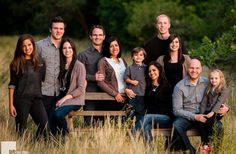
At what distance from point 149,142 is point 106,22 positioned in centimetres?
2801

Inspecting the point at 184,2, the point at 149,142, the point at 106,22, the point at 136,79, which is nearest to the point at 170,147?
the point at 149,142

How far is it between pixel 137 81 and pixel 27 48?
63.1 inches

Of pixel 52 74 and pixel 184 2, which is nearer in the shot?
pixel 52 74

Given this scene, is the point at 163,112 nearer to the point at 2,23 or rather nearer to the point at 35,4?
the point at 35,4

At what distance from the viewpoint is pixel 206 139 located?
9.13 metres

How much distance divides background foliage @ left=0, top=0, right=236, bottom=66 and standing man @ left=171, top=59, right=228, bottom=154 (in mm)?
2909

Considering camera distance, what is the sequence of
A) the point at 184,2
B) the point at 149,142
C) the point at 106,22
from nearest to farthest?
the point at 149,142, the point at 184,2, the point at 106,22

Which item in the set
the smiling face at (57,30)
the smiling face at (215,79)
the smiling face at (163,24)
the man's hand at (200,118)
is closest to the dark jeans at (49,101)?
the smiling face at (57,30)

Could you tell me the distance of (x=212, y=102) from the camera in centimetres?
923

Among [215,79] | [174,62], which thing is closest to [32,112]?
[174,62]

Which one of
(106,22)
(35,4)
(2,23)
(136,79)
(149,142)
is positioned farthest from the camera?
(2,23)

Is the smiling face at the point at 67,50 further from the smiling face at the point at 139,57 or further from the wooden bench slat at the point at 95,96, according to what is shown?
the smiling face at the point at 139,57

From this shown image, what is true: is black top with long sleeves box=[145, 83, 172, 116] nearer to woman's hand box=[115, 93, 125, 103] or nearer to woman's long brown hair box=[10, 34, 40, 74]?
woman's hand box=[115, 93, 125, 103]

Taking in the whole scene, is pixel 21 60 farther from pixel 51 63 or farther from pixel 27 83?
pixel 51 63
